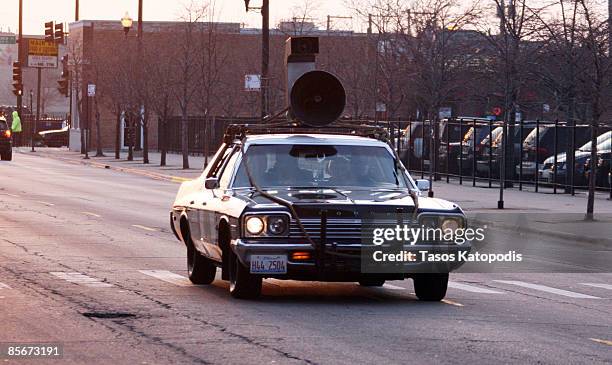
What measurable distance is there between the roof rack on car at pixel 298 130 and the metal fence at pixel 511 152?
59.5ft

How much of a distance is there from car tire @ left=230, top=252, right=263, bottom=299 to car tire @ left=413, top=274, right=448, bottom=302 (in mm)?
1570

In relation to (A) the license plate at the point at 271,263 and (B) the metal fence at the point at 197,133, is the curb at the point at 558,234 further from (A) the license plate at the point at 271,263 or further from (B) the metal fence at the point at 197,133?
(B) the metal fence at the point at 197,133

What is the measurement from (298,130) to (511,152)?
2631cm

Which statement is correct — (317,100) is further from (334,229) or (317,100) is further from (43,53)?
(43,53)

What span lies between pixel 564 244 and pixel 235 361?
50.1 feet

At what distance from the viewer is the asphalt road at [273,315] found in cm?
1095

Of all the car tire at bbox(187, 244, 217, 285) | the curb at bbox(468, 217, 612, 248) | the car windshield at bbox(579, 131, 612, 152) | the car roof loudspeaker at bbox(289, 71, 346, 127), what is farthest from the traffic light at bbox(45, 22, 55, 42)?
the car tire at bbox(187, 244, 217, 285)

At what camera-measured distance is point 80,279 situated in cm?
1616

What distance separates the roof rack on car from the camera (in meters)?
16.3

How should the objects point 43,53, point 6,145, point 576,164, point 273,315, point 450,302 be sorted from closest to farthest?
point 273,315
point 450,302
point 576,164
point 6,145
point 43,53

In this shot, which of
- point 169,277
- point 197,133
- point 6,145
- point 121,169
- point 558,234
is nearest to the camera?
point 169,277

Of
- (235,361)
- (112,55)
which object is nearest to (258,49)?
(112,55)

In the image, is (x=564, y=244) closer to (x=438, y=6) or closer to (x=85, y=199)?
(x=85, y=199)

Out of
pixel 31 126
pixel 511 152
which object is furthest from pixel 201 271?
pixel 31 126
